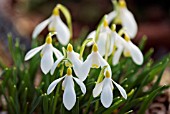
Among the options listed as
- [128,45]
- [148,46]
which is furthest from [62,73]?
[148,46]

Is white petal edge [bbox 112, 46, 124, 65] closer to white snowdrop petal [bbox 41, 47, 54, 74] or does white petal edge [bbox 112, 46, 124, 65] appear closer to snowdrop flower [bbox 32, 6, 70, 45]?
snowdrop flower [bbox 32, 6, 70, 45]

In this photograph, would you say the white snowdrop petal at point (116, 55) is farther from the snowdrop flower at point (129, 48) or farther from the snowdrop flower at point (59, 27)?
the snowdrop flower at point (59, 27)

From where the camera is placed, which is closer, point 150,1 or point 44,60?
point 44,60

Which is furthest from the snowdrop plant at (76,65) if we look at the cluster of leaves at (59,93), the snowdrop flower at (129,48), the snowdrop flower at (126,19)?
the snowdrop flower at (126,19)

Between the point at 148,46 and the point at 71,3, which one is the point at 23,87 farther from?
the point at 71,3

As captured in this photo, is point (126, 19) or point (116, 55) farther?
point (126, 19)

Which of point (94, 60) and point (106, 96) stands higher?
point (94, 60)

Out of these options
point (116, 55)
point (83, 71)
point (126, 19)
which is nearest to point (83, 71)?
point (83, 71)

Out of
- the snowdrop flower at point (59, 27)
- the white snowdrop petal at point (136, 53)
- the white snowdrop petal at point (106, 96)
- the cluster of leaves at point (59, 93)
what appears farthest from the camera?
the snowdrop flower at point (59, 27)

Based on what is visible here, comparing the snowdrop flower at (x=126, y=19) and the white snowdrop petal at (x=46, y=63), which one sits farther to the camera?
the snowdrop flower at (x=126, y=19)

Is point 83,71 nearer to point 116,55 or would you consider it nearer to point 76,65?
point 76,65

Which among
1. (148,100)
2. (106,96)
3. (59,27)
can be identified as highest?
(59,27)
